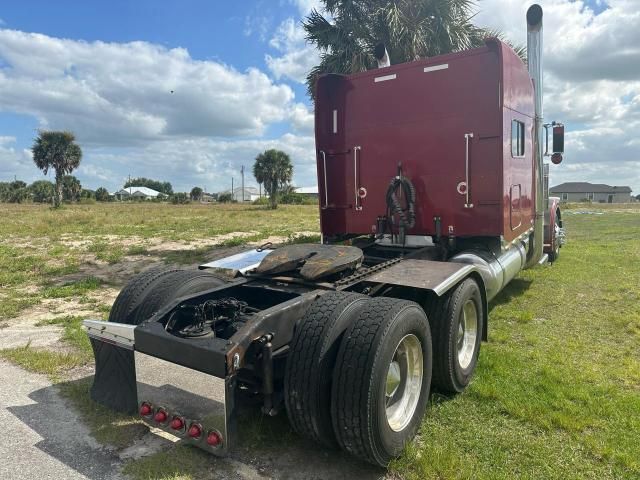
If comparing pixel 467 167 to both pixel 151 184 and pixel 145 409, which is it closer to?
pixel 145 409

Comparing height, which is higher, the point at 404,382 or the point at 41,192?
the point at 41,192

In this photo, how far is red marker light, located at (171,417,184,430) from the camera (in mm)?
2857

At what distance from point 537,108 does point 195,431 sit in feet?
21.1

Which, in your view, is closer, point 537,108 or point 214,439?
point 214,439

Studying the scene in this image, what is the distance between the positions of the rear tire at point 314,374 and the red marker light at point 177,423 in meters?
0.64

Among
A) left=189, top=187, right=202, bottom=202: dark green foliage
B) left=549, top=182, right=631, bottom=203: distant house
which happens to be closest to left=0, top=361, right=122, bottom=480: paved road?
left=189, top=187, right=202, bottom=202: dark green foliage

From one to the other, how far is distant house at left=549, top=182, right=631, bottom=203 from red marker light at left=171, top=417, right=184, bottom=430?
342ft

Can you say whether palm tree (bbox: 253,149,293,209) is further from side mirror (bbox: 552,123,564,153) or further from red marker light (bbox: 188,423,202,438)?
red marker light (bbox: 188,423,202,438)

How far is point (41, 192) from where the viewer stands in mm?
73375

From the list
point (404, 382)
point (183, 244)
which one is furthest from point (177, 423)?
point (183, 244)

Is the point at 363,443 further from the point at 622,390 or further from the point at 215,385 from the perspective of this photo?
the point at 622,390

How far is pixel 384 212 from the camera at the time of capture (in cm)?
603

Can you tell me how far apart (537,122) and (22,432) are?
23.2 ft

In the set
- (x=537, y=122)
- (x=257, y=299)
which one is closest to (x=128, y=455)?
(x=257, y=299)
